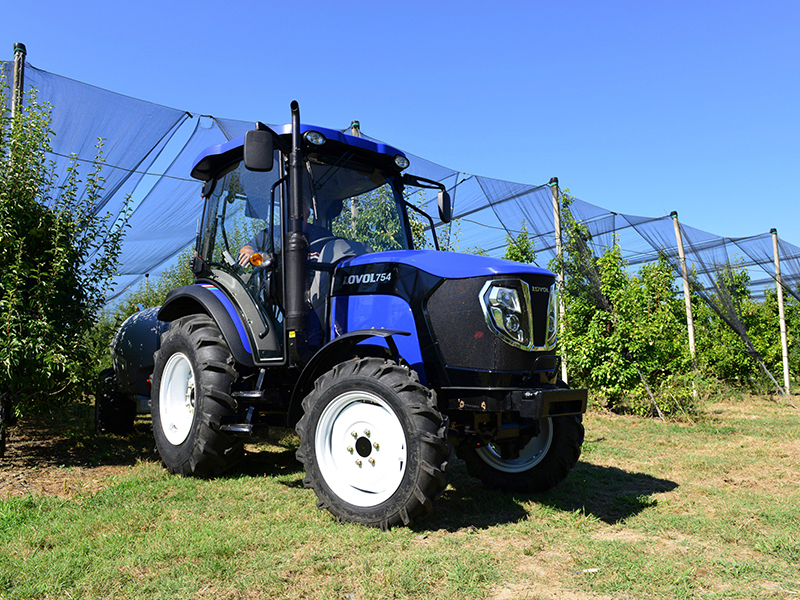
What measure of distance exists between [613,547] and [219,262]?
3878 mm

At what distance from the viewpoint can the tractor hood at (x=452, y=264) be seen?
408 cm

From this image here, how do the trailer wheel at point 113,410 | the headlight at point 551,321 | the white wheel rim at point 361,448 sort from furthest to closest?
1. the trailer wheel at point 113,410
2. the headlight at point 551,321
3. the white wheel rim at point 361,448

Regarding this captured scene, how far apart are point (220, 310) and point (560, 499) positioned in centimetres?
304

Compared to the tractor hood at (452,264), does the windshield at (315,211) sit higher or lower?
higher

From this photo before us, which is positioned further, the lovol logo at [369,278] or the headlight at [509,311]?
the lovol logo at [369,278]

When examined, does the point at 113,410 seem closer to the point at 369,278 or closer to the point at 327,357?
the point at 327,357

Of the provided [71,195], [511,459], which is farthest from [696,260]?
[71,195]

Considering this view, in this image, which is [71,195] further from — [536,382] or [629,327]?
[629,327]

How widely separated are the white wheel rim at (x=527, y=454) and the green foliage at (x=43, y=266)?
3.68 m

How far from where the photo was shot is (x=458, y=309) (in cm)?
405

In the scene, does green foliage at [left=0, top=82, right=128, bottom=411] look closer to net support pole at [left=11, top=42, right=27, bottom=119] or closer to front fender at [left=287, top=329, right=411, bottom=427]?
net support pole at [left=11, top=42, right=27, bottom=119]

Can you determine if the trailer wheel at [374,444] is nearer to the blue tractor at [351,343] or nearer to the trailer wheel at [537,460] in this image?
the blue tractor at [351,343]

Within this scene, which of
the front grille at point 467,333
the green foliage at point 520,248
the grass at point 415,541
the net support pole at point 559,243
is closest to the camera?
the grass at point 415,541

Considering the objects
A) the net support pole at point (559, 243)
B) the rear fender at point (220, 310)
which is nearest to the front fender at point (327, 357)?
the rear fender at point (220, 310)
